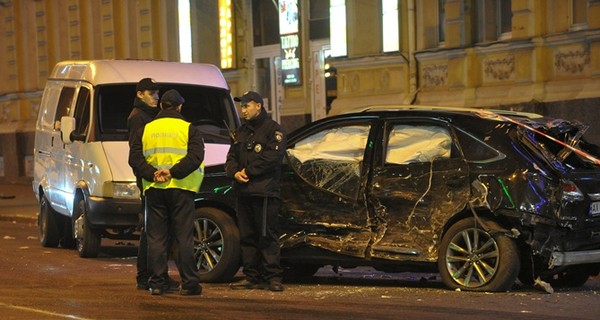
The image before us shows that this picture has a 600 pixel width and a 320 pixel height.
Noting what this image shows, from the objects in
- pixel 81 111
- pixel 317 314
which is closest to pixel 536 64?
pixel 81 111

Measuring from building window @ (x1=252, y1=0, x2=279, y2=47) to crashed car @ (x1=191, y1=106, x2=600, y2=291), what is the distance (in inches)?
627

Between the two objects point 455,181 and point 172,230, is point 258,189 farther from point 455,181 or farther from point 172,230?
point 455,181

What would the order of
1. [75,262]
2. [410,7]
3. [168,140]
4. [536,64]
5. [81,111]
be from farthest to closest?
[410,7], [536,64], [81,111], [75,262], [168,140]

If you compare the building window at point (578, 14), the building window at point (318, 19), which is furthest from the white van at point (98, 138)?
the building window at point (318, 19)

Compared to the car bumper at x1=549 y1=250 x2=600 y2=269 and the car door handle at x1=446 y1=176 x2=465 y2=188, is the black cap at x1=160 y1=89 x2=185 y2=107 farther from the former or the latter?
the car bumper at x1=549 y1=250 x2=600 y2=269

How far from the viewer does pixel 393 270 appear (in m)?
11.1

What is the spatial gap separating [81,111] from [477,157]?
597 centimetres

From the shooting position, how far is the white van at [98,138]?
46.4ft

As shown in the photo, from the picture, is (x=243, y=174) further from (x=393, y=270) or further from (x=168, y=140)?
(x=393, y=270)

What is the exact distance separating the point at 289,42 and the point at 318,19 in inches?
36.9

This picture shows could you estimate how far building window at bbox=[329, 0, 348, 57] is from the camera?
80.3 ft

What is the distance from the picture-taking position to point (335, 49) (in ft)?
80.6

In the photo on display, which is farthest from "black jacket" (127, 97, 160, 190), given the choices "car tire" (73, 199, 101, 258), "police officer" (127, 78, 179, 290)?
"car tire" (73, 199, 101, 258)

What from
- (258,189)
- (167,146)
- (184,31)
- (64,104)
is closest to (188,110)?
(64,104)
